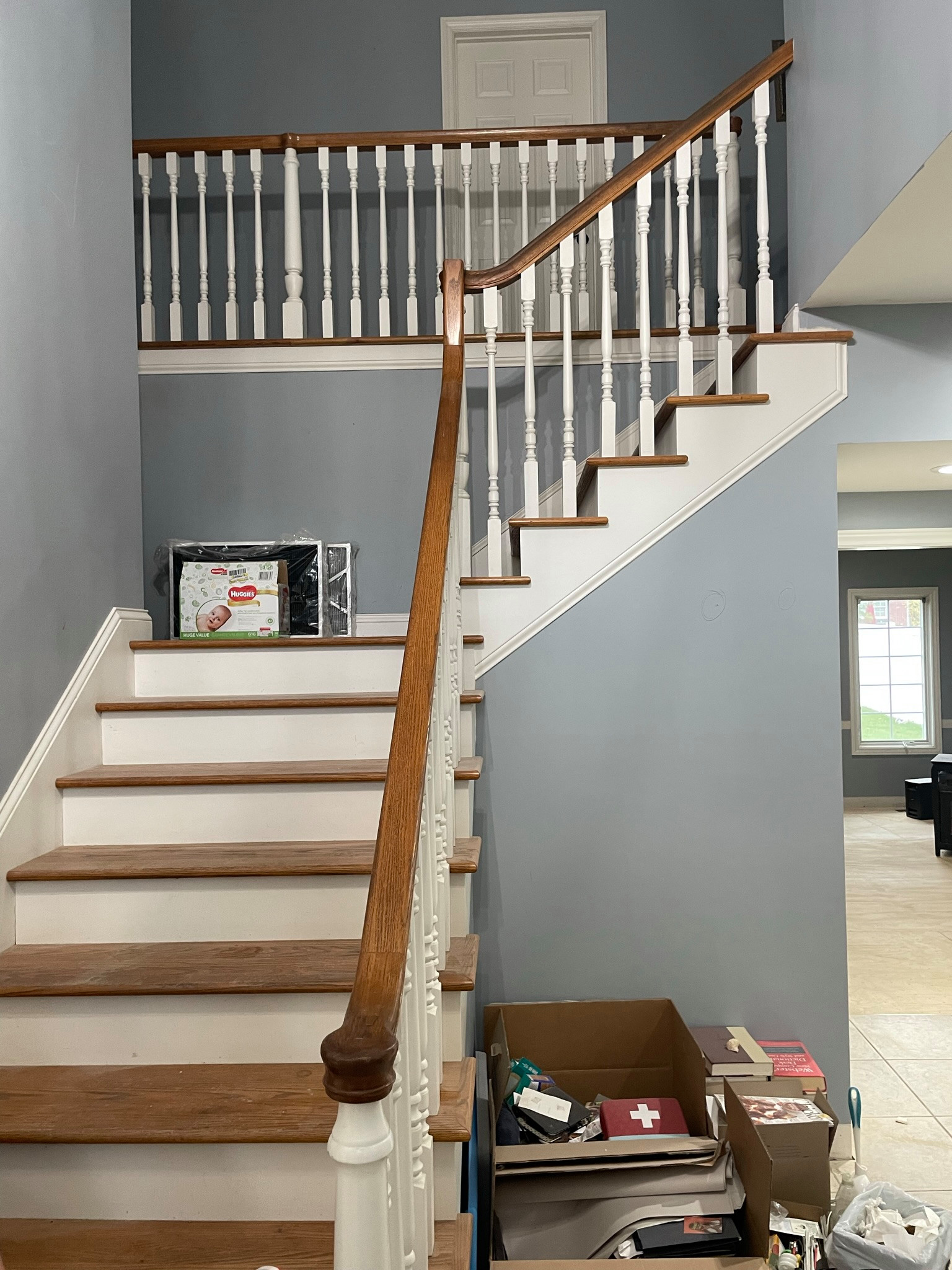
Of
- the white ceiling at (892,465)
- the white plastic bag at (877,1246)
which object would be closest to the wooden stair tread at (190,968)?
the white plastic bag at (877,1246)

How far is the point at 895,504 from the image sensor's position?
186 inches

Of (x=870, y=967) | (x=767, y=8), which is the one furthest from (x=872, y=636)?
(x=767, y=8)

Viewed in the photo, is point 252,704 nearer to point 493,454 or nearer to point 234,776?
point 234,776

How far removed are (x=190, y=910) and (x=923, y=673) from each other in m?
8.78

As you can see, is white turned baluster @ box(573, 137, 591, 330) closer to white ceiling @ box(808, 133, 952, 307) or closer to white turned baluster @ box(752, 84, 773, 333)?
white turned baluster @ box(752, 84, 773, 333)

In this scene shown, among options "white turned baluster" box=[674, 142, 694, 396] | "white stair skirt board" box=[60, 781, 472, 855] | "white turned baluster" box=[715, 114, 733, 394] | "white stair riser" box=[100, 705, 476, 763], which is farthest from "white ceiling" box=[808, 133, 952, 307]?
"white stair skirt board" box=[60, 781, 472, 855]

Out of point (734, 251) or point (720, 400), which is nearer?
point (720, 400)

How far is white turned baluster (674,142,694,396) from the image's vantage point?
2689mm

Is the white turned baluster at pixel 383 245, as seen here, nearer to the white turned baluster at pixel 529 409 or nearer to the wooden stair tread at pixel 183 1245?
the white turned baluster at pixel 529 409

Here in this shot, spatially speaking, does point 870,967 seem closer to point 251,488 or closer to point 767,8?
point 251,488

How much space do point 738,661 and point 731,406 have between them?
74 centimetres

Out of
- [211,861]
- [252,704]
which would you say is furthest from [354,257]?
[211,861]

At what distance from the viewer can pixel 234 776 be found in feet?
7.10

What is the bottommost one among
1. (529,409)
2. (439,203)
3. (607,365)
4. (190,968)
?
(190,968)
